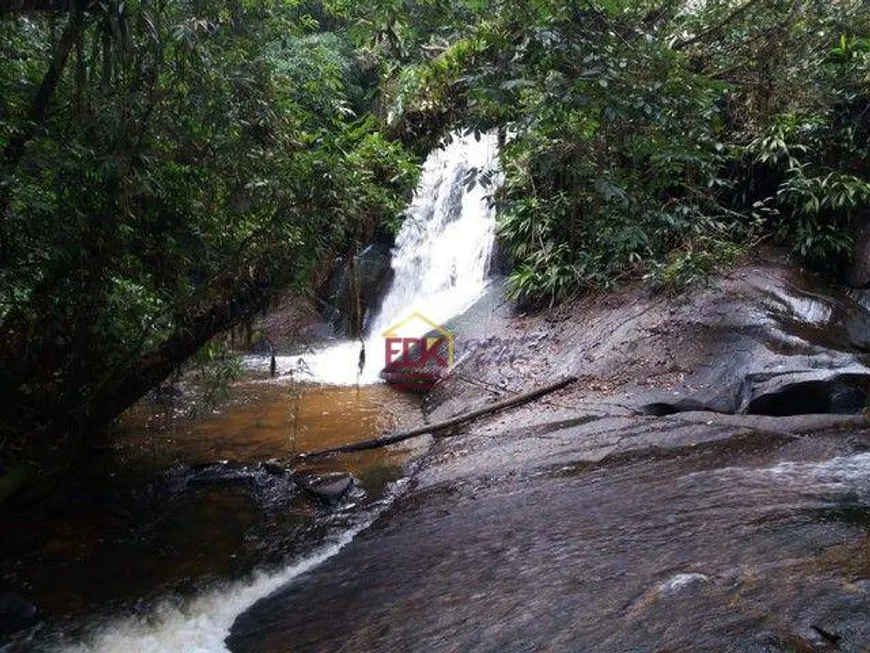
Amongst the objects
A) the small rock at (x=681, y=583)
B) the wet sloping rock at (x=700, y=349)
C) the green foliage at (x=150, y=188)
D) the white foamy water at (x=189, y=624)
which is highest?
the green foliage at (x=150, y=188)

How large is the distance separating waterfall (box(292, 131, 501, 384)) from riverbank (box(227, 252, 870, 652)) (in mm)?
3894

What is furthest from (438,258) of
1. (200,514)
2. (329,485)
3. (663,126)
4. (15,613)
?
(15,613)

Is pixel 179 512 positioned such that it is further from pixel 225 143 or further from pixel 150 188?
pixel 225 143

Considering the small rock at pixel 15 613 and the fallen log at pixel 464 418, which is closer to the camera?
the small rock at pixel 15 613

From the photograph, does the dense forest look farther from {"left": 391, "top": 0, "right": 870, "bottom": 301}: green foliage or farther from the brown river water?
the brown river water

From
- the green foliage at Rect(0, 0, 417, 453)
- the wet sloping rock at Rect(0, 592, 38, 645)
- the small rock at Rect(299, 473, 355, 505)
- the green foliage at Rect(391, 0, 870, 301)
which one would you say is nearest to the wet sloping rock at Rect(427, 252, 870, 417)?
the green foliage at Rect(391, 0, 870, 301)

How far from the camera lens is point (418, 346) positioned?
11.3m

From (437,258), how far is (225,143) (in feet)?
28.4

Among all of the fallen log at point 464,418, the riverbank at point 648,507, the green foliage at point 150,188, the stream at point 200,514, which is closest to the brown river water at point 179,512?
the stream at point 200,514

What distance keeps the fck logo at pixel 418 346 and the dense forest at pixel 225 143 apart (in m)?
3.87

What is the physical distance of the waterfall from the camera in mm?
12352

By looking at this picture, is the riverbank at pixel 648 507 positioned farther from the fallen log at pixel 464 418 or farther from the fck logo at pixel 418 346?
the fck logo at pixel 418 346

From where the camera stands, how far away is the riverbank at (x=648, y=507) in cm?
332

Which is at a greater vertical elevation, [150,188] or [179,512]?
[150,188]
